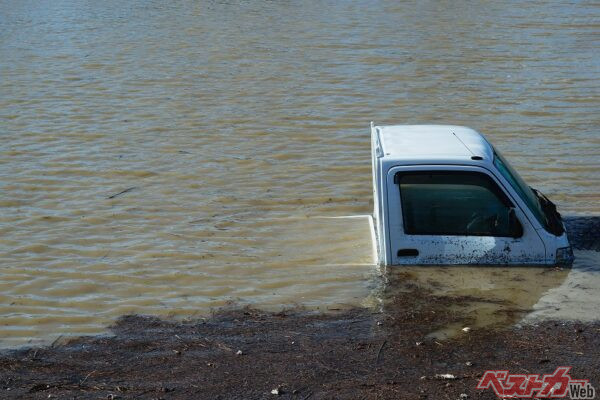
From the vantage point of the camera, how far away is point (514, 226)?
25.9ft

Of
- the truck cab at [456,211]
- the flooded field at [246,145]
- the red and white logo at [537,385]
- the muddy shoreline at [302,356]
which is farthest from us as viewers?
the flooded field at [246,145]

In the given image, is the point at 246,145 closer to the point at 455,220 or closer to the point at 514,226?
the point at 455,220

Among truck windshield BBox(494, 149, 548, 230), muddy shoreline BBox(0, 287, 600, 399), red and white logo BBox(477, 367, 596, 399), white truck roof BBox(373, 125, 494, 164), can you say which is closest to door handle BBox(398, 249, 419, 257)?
muddy shoreline BBox(0, 287, 600, 399)

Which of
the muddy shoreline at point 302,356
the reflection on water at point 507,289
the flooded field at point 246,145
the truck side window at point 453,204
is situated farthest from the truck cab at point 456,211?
the muddy shoreline at point 302,356

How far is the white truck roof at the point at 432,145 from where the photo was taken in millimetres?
7824

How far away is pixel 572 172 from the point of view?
39.5 feet

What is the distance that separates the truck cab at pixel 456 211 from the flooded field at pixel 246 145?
21cm

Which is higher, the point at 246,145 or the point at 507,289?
the point at 246,145

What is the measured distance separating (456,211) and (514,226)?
521 millimetres

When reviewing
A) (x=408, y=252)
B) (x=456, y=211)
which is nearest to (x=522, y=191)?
(x=456, y=211)

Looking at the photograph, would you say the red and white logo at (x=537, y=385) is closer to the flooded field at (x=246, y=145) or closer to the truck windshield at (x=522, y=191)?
the flooded field at (x=246, y=145)

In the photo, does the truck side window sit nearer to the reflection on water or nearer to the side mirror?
the side mirror

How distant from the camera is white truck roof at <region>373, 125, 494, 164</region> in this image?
782 centimetres

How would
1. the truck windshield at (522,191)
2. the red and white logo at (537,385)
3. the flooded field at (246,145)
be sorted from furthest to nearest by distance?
the flooded field at (246,145) → the truck windshield at (522,191) → the red and white logo at (537,385)
